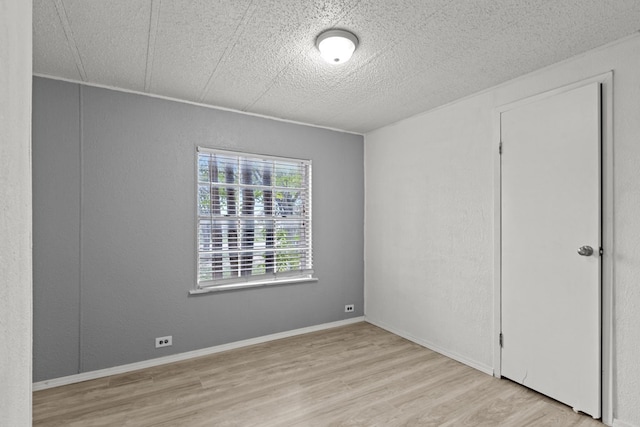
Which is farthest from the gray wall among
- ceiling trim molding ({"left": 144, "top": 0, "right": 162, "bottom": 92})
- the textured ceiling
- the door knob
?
the door knob

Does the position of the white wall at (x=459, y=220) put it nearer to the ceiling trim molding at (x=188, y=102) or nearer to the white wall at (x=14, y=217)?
the ceiling trim molding at (x=188, y=102)

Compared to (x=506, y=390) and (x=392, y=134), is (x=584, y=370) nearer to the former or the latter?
(x=506, y=390)

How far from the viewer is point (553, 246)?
2367 mm

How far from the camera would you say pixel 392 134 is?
387 centimetres

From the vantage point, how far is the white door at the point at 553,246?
85.5 inches

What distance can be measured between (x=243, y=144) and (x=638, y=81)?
3179 mm

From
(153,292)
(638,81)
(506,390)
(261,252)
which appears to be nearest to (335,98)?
(261,252)

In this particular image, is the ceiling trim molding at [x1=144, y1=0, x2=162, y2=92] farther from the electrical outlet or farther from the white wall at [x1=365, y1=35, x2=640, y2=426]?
the white wall at [x1=365, y1=35, x2=640, y2=426]

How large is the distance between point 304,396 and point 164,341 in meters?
1.47

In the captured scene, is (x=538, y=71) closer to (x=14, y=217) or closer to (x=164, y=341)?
(x=14, y=217)

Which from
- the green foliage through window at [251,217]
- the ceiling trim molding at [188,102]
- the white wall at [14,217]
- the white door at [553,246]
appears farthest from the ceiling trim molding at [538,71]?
the white wall at [14,217]

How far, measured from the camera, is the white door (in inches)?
85.5

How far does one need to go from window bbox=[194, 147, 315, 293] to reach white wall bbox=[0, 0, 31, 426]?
2.38 m

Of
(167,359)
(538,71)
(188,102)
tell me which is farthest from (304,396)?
(538,71)
